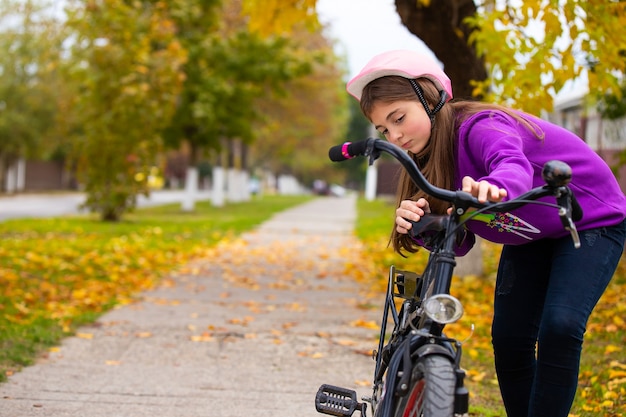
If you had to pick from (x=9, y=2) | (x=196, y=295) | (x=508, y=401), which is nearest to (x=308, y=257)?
(x=196, y=295)

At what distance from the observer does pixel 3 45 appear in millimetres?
34750

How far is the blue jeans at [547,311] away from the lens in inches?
101

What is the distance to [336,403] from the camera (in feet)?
10.0

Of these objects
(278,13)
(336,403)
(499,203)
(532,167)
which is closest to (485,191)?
(499,203)

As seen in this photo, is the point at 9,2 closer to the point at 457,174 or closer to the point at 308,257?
the point at 308,257

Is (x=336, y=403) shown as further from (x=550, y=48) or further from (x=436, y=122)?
(x=550, y=48)

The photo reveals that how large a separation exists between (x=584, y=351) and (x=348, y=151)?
4048 mm

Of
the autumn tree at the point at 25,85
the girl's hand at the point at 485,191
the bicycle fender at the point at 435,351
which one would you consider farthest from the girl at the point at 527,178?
the autumn tree at the point at 25,85

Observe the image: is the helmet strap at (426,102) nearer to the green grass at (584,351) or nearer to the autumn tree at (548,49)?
the green grass at (584,351)

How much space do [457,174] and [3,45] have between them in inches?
1400

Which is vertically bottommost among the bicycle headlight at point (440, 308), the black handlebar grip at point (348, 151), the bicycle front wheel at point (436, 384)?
the bicycle front wheel at point (436, 384)

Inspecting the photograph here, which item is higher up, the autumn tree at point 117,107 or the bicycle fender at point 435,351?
the autumn tree at point 117,107

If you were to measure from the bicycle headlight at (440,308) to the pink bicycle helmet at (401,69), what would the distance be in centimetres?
77

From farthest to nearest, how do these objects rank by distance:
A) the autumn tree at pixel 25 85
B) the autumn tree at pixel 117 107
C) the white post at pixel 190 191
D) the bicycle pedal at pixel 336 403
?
1. the autumn tree at pixel 25 85
2. the white post at pixel 190 191
3. the autumn tree at pixel 117 107
4. the bicycle pedal at pixel 336 403
